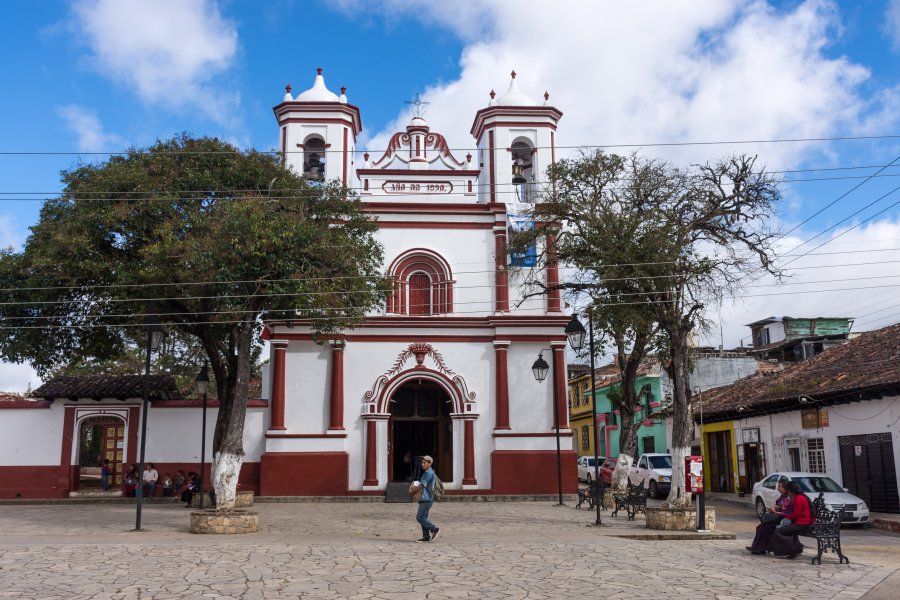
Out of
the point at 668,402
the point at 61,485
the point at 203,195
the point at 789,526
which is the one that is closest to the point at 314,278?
the point at 203,195

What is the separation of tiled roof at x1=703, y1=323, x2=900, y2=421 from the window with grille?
1105mm

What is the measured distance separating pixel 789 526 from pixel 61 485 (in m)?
20.3

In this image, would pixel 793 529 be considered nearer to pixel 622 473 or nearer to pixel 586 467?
pixel 622 473

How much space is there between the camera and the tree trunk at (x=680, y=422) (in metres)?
15.8

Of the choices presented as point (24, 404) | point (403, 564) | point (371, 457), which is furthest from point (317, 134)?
point (403, 564)

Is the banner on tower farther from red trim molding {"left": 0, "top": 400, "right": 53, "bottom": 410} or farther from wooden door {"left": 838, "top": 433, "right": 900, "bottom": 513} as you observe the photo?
red trim molding {"left": 0, "top": 400, "right": 53, "bottom": 410}

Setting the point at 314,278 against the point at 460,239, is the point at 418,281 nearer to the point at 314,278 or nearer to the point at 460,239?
the point at 460,239

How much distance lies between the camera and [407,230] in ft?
83.8

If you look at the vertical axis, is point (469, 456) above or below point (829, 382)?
below

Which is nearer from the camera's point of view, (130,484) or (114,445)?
(130,484)

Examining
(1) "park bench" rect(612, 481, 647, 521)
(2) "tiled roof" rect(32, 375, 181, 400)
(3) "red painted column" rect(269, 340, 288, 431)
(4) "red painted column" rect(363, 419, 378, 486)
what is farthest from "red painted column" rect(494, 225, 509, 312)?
(2) "tiled roof" rect(32, 375, 181, 400)

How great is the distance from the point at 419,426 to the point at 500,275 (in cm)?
554

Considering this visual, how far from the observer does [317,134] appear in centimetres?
2598

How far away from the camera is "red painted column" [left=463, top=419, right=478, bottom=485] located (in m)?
23.9
